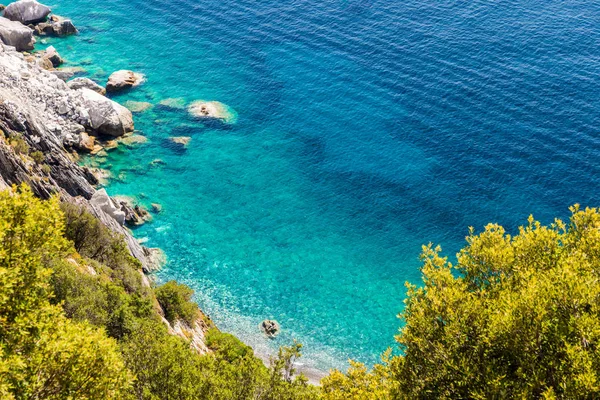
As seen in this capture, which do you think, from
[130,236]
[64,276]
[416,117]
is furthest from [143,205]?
[416,117]

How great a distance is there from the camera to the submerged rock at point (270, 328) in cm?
6431

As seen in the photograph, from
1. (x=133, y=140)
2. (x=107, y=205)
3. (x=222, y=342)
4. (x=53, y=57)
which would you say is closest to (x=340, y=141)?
(x=133, y=140)

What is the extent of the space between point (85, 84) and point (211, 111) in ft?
77.6

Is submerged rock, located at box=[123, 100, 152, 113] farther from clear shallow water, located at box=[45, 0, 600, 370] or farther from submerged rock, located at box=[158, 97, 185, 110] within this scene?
submerged rock, located at box=[158, 97, 185, 110]

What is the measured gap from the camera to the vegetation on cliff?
72.4 feet

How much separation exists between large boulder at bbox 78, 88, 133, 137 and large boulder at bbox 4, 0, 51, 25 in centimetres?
4135

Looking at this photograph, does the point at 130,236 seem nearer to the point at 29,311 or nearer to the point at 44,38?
the point at 29,311

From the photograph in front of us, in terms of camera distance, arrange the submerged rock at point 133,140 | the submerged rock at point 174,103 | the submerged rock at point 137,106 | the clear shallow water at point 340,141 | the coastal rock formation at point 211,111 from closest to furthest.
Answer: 1. the clear shallow water at point 340,141
2. the submerged rock at point 133,140
3. the submerged rock at point 137,106
4. the coastal rock formation at point 211,111
5. the submerged rock at point 174,103

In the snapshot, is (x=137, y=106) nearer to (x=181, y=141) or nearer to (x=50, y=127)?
(x=181, y=141)

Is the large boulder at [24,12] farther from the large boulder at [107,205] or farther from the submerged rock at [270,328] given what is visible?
the submerged rock at [270,328]

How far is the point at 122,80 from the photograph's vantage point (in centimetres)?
10325

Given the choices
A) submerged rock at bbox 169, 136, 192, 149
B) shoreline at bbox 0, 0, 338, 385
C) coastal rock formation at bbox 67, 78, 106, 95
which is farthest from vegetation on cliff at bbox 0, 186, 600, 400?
coastal rock formation at bbox 67, 78, 106, 95

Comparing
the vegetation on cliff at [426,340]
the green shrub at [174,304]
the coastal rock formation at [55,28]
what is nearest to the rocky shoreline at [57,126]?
the coastal rock formation at [55,28]

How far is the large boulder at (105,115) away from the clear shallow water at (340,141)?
162 inches
